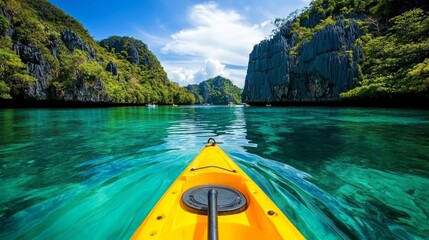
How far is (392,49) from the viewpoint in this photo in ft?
127

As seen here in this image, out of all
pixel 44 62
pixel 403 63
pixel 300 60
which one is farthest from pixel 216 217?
pixel 300 60

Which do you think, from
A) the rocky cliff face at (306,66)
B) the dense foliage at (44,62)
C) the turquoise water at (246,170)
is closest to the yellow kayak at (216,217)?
the turquoise water at (246,170)

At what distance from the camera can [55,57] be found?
54.3 m

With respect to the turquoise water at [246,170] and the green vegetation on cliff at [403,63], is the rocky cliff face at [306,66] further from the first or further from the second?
the turquoise water at [246,170]

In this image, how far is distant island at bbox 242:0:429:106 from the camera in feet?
115

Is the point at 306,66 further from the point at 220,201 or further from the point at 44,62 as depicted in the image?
the point at 220,201

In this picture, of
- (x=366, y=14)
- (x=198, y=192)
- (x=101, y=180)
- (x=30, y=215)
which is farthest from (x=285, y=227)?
(x=366, y=14)

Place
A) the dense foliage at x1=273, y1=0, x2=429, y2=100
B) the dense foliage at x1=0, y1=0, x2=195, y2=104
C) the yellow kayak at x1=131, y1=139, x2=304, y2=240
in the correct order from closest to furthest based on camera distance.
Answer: the yellow kayak at x1=131, y1=139, x2=304, y2=240 → the dense foliage at x1=273, y1=0, x2=429, y2=100 → the dense foliage at x1=0, y1=0, x2=195, y2=104

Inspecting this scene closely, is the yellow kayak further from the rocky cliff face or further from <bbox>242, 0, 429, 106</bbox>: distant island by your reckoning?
the rocky cliff face

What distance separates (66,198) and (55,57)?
206 feet

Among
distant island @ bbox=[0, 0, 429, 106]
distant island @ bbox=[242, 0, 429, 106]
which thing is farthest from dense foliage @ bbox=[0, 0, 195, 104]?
distant island @ bbox=[242, 0, 429, 106]

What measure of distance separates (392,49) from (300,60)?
Result: 29.6 metres

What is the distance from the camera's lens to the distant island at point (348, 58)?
35034 millimetres

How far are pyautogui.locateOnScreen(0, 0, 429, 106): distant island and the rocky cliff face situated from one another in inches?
9.0
